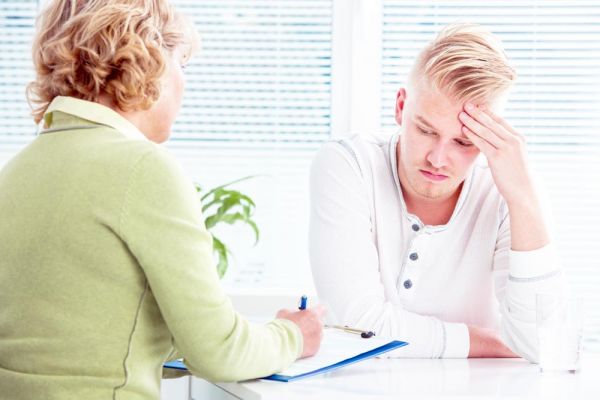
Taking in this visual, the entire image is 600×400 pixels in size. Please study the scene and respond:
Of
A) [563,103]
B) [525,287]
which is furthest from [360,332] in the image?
[563,103]

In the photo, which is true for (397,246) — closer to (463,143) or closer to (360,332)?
(463,143)

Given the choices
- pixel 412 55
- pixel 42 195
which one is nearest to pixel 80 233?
pixel 42 195

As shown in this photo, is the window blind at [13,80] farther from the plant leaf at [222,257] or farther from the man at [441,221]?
the man at [441,221]

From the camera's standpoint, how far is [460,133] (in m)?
1.77

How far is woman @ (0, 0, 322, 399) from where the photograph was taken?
1113 millimetres

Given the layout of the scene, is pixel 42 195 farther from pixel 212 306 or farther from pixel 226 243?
pixel 226 243

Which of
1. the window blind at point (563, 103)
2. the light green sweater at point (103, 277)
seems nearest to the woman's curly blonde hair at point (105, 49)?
the light green sweater at point (103, 277)

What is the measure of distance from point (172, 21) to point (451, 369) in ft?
2.57

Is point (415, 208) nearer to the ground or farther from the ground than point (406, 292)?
farther from the ground

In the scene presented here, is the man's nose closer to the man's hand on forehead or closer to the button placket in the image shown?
the man's hand on forehead

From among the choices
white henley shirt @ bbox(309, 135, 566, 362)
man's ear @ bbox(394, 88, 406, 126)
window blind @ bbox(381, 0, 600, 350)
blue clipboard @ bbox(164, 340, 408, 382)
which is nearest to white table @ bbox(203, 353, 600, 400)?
blue clipboard @ bbox(164, 340, 408, 382)

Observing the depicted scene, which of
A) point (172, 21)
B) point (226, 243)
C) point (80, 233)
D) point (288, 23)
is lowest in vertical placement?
point (226, 243)

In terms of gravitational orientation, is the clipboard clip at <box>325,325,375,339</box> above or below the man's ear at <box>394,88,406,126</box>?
below

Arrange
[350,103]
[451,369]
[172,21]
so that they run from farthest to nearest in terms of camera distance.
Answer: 1. [350,103]
2. [451,369]
3. [172,21]
